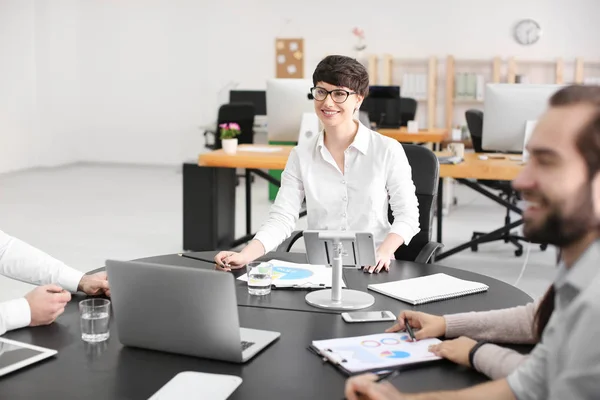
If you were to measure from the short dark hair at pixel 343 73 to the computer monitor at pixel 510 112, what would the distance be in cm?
197

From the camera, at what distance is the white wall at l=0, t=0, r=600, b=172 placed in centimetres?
873

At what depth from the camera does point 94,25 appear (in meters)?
9.96

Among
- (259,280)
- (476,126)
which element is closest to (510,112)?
(476,126)

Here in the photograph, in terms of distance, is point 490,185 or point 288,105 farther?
point 490,185

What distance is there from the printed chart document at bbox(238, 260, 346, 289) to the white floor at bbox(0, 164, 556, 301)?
8.08 ft

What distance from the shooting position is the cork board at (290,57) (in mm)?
9344

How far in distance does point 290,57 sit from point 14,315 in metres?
7.93

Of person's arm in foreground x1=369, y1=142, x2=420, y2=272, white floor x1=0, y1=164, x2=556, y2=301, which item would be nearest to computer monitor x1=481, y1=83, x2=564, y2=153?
white floor x1=0, y1=164, x2=556, y2=301

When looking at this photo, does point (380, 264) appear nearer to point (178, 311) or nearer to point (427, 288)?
point (427, 288)

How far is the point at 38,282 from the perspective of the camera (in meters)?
2.10

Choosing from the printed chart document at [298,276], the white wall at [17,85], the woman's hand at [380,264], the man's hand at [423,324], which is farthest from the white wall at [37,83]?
the man's hand at [423,324]

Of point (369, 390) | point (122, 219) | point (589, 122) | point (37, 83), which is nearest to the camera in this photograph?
point (589, 122)

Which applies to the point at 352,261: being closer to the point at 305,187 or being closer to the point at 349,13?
the point at 305,187

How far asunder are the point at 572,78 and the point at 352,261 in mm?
7406
